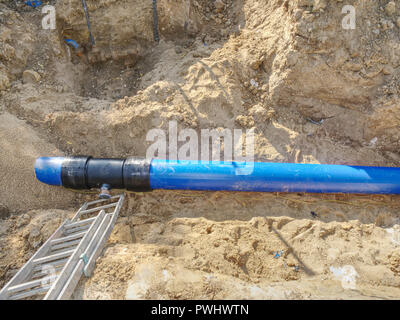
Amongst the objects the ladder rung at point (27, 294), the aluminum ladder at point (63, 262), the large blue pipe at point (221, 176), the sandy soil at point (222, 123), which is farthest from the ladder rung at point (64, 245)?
the large blue pipe at point (221, 176)

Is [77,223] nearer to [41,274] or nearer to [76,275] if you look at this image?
[41,274]

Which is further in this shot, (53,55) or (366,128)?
(53,55)

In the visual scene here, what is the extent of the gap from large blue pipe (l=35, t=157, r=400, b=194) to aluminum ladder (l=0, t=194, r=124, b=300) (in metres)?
0.44

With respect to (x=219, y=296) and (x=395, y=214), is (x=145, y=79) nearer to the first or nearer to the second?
(x=219, y=296)

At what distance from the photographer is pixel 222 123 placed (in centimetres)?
437

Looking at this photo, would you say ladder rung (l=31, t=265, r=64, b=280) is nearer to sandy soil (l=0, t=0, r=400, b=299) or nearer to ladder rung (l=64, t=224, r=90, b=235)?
sandy soil (l=0, t=0, r=400, b=299)

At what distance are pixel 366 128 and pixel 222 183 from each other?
251 centimetres

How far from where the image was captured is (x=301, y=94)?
14.4 feet

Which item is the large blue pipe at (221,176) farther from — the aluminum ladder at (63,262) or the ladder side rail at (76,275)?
the ladder side rail at (76,275)

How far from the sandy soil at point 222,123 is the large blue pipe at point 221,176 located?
273mm

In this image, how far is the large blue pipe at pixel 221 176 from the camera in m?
3.73

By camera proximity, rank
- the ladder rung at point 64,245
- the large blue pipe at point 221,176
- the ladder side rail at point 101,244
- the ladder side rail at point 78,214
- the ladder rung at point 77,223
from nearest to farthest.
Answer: the ladder side rail at point 101,244
the ladder rung at point 64,245
the ladder rung at point 77,223
the ladder side rail at point 78,214
the large blue pipe at point 221,176
